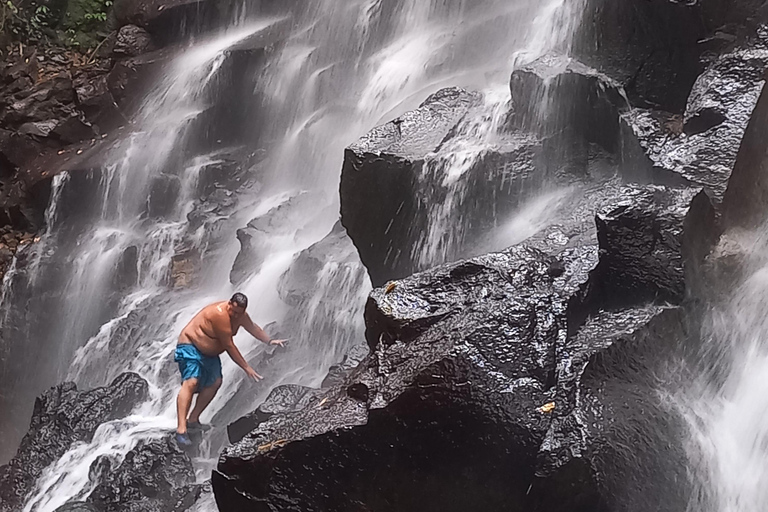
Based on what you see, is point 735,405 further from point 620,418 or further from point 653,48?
point 653,48

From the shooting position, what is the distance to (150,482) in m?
5.41

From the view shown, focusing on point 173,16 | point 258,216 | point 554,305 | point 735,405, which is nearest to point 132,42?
point 173,16

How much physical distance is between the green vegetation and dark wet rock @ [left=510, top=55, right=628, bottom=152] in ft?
29.1

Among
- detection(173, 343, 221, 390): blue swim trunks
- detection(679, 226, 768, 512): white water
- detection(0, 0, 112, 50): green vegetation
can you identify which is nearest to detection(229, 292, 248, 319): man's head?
detection(173, 343, 221, 390): blue swim trunks

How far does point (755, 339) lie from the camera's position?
3.98 metres

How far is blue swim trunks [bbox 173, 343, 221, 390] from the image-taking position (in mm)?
5820

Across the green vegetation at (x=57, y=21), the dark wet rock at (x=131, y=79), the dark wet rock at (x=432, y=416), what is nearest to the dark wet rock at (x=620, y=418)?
the dark wet rock at (x=432, y=416)

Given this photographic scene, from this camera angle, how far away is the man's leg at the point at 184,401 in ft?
19.0

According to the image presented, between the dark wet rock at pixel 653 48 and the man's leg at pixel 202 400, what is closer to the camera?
the dark wet rock at pixel 653 48

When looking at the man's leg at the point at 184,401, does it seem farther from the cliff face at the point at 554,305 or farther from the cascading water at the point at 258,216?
the cliff face at the point at 554,305

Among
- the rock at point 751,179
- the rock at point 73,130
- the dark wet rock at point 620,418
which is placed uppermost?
the rock at point 751,179

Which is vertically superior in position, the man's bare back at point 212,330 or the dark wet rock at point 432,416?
the dark wet rock at point 432,416

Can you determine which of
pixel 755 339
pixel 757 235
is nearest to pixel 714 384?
pixel 755 339

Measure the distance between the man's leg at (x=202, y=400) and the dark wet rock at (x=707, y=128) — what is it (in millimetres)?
3830
